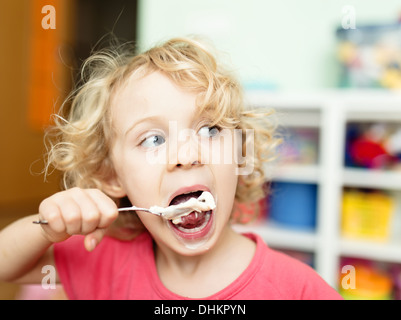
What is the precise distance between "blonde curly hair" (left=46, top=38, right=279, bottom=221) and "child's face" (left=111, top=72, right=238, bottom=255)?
27 millimetres

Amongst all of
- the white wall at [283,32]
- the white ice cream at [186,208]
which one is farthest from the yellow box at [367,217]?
the white ice cream at [186,208]

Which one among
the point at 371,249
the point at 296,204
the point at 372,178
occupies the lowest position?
the point at 371,249

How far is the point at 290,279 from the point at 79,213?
355 mm

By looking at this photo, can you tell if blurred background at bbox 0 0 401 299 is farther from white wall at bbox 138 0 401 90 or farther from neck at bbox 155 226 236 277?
neck at bbox 155 226 236 277

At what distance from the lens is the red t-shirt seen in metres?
0.70

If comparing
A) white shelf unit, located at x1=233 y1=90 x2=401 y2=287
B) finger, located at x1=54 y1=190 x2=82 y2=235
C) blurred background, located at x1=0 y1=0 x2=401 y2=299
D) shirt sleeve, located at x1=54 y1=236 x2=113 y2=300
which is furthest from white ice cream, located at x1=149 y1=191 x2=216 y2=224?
white shelf unit, located at x1=233 y1=90 x2=401 y2=287

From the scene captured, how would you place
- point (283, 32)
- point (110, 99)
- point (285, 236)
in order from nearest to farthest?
point (110, 99) < point (285, 236) < point (283, 32)

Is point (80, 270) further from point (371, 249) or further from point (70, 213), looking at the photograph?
point (371, 249)

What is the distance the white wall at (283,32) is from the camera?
1.90 meters

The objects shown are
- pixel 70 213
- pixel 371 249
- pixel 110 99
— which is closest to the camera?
pixel 70 213

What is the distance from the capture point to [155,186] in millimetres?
676

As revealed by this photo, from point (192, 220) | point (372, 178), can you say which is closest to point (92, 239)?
point (192, 220)

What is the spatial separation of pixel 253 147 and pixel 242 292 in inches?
11.4

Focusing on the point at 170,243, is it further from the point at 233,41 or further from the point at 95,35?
the point at 95,35
